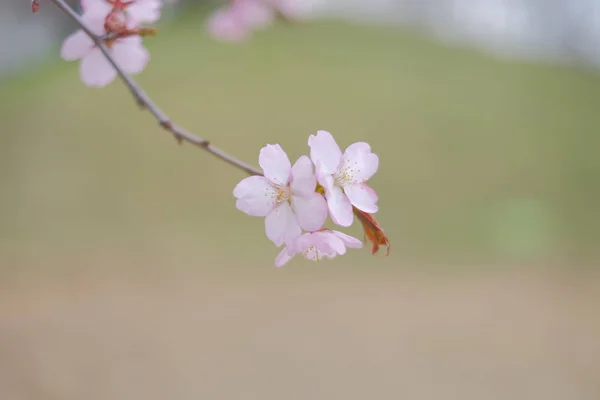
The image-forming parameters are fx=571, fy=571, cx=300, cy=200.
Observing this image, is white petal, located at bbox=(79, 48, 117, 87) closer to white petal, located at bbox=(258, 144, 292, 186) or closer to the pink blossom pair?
the pink blossom pair

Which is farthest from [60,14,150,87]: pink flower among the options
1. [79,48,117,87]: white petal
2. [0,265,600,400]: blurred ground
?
[0,265,600,400]: blurred ground

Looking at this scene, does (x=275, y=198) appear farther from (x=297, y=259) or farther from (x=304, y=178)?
(x=297, y=259)

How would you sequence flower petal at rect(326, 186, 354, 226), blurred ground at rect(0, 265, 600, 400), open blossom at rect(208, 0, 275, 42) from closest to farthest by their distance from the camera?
flower petal at rect(326, 186, 354, 226) < open blossom at rect(208, 0, 275, 42) < blurred ground at rect(0, 265, 600, 400)

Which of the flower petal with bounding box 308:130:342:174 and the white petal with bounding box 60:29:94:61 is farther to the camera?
the white petal with bounding box 60:29:94:61

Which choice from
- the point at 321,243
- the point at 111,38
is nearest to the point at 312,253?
the point at 321,243

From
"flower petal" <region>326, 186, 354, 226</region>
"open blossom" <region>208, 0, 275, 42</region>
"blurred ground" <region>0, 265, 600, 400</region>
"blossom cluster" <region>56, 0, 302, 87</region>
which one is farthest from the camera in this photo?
"blurred ground" <region>0, 265, 600, 400</region>

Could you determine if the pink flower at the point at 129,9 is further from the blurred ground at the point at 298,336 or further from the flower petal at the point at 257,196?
the blurred ground at the point at 298,336

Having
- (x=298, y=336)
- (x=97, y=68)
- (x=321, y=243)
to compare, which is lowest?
(x=321, y=243)

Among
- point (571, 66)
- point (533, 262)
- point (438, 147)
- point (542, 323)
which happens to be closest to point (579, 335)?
point (542, 323)
